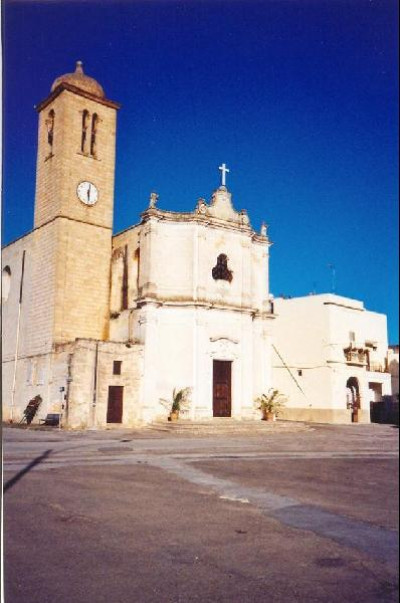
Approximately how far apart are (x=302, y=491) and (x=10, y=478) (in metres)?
4.93

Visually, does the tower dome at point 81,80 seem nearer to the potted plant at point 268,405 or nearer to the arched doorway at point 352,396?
→ the arched doorway at point 352,396

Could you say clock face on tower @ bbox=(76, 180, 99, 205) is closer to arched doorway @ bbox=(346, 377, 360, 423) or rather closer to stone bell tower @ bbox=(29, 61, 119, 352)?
stone bell tower @ bbox=(29, 61, 119, 352)

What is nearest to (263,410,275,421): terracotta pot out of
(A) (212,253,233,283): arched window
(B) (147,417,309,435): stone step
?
(B) (147,417,309,435): stone step

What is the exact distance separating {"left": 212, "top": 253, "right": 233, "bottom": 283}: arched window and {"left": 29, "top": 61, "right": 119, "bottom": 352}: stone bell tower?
17.9m

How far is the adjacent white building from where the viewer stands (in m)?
20.3

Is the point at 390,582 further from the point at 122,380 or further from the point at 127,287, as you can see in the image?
the point at 122,380

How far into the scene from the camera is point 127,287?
2138 centimetres

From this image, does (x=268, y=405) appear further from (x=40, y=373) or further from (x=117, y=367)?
(x=40, y=373)

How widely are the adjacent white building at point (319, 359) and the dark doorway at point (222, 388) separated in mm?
4164

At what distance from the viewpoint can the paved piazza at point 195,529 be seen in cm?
396

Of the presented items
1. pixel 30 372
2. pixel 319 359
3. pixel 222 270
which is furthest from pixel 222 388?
pixel 30 372

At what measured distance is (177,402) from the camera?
77.5 ft

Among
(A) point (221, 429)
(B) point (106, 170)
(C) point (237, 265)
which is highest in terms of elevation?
(C) point (237, 265)

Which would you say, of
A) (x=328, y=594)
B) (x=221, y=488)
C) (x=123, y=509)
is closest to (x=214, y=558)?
(x=328, y=594)
